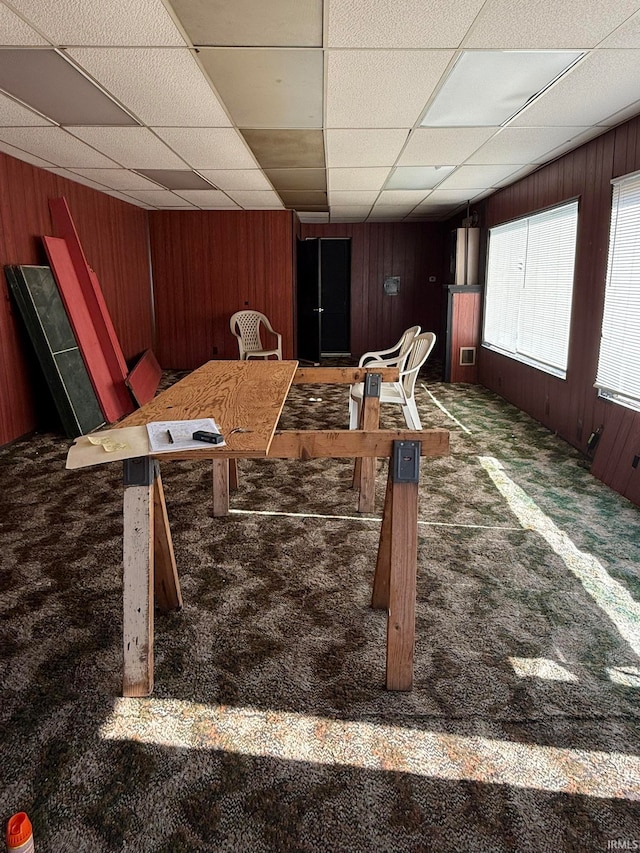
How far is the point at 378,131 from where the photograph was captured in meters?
4.39

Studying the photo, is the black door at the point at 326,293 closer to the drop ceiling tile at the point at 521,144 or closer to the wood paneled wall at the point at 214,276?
the wood paneled wall at the point at 214,276

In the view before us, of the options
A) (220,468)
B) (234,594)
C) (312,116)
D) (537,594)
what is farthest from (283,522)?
(312,116)

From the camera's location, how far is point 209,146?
4.86m

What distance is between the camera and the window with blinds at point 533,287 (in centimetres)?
530

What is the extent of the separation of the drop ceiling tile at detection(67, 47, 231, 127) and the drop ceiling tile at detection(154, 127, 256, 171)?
0.57ft

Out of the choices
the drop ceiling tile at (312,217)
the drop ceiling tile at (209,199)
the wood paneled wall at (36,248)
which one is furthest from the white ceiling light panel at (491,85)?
the drop ceiling tile at (312,217)

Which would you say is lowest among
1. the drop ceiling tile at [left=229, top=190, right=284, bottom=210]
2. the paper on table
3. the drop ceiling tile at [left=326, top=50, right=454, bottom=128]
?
the paper on table

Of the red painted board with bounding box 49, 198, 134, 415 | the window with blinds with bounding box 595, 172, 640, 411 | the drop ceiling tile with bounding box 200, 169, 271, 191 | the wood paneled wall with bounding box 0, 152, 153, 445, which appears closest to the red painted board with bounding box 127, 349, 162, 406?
the red painted board with bounding box 49, 198, 134, 415

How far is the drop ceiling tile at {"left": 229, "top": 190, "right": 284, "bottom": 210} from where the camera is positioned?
7.37 metres

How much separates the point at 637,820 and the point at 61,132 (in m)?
5.06

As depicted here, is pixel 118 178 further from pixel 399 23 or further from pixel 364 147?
pixel 399 23

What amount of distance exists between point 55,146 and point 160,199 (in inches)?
121

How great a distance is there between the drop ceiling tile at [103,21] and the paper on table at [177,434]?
1760mm

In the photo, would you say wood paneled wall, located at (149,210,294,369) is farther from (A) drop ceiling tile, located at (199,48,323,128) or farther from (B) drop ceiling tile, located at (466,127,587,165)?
(A) drop ceiling tile, located at (199,48,323,128)
